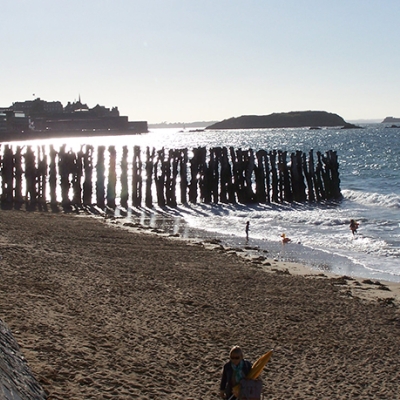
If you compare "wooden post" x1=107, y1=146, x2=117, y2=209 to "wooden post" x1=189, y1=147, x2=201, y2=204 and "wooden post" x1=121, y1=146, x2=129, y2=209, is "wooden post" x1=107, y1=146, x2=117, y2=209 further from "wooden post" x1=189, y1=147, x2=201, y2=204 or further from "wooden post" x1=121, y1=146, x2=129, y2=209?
"wooden post" x1=189, y1=147, x2=201, y2=204

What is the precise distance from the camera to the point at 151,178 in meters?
22.7

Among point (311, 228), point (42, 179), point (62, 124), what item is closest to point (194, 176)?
point (42, 179)

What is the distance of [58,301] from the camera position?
7.91 meters

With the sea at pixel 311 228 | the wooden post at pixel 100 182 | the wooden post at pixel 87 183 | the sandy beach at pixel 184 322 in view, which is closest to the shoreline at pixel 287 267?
the sandy beach at pixel 184 322

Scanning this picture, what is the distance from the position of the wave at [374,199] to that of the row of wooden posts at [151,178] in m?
1.22

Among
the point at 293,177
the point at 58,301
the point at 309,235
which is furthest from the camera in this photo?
the point at 293,177

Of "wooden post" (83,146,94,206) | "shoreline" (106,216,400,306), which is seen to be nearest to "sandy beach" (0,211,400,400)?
"shoreline" (106,216,400,306)

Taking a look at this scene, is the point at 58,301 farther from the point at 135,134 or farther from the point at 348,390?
the point at 135,134

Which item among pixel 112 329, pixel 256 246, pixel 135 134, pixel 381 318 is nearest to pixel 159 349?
pixel 112 329

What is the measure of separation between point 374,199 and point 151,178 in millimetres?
9679

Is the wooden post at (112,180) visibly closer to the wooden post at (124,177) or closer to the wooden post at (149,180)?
the wooden post at (124,177)

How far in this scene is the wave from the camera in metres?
24.4

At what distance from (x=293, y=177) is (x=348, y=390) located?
18.9m

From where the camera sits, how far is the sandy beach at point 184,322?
5.99 meters
